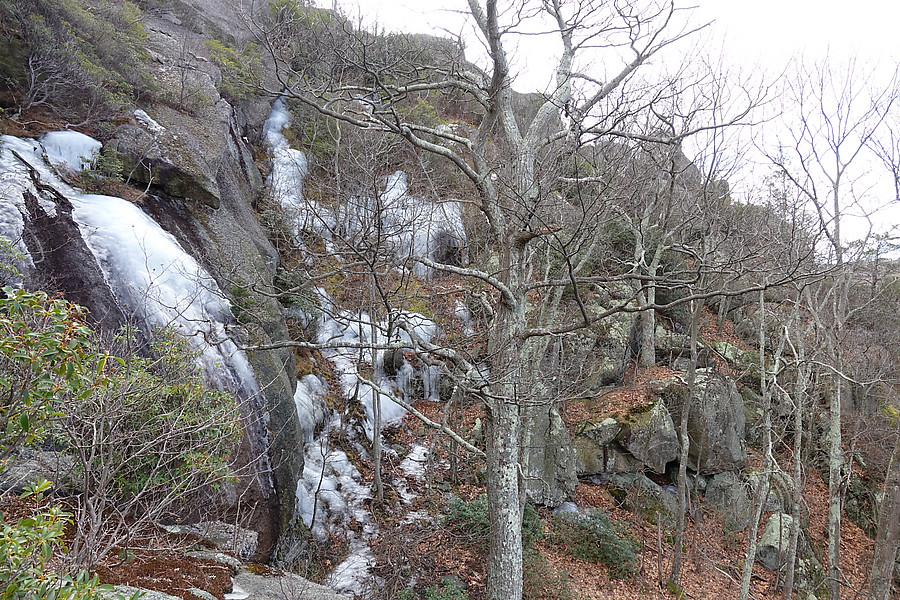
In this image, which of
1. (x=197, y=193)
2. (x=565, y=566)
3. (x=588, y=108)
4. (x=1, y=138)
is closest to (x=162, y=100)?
(x=197, y=193)

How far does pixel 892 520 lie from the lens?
6000mm

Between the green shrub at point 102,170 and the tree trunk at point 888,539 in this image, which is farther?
the green shrub at point 102,170

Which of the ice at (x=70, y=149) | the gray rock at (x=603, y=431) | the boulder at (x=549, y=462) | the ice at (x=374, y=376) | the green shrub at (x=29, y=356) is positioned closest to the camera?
the green shrub at (x=29, y=356)

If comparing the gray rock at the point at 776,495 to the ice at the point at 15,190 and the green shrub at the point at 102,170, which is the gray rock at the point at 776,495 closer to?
the ice at the point at 15,190

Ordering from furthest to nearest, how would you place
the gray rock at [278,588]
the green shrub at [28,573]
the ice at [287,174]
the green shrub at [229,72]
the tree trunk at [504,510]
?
1. the ice at [287,174]
2. the green shrub at [229,72]
3. the tree trunk at [504,510]
4. the gray rock at [278,588]
5. the green shrub at [28,573]

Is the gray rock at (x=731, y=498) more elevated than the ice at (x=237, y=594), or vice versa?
the ice at (x=237, y=594)

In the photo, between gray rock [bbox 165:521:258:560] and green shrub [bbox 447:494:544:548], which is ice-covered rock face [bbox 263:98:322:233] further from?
gray rock [bbox 165:521:258:560]

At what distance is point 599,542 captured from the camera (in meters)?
9.43

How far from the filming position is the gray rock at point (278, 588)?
4.46 meters

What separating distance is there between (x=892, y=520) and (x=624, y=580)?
4645 mm

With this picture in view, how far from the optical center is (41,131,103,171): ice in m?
7.84

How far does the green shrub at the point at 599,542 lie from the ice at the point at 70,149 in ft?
37.4

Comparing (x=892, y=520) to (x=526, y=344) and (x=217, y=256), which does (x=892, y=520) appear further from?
(x=217, y=256)

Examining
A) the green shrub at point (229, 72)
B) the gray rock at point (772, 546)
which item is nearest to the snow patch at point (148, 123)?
the green shrub at point (229, 72)
